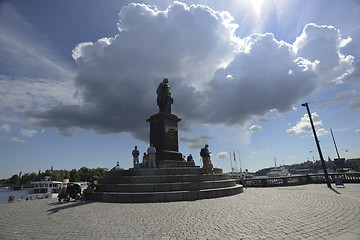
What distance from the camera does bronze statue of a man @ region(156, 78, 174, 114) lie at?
54.7 ft

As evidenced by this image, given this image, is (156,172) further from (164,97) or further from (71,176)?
(71,176)

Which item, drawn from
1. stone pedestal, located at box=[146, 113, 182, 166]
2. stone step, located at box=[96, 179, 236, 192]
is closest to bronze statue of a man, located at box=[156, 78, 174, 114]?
stone pedestal, located at box=[146, 113, 182, 166]

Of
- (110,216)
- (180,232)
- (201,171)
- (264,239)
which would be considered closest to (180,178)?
(201,171)

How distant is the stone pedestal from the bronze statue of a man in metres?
1.30

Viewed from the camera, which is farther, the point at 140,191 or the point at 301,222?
the point at 140,191

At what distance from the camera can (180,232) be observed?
419cm

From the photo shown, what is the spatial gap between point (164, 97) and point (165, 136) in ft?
14.1

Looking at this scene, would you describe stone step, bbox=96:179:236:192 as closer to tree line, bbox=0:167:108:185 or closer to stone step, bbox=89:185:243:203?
stone step, bbox=89:185:243:203

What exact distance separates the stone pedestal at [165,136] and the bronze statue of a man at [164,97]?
1296 mm

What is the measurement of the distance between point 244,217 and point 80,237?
15.1 feet

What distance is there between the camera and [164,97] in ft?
55.4

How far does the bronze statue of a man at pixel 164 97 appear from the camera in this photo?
1669 centimetres

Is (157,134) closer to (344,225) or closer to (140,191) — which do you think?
(140,191)

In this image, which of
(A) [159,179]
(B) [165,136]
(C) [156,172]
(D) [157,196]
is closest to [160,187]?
(A) [159,179]
